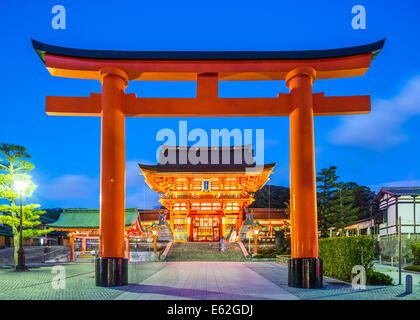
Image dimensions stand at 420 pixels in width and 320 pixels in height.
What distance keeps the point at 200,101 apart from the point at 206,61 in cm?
114

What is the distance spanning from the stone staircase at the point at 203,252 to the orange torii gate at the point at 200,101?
18265 millimetres

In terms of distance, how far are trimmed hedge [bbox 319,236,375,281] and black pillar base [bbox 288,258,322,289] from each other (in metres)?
2.31

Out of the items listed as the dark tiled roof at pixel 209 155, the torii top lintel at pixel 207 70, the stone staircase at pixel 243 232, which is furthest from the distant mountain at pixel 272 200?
the torii top lintel at pixel 207 70

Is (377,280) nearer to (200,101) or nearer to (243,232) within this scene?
(200,101)

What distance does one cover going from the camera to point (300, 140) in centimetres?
1084

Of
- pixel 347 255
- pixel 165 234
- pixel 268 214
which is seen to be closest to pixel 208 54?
pixel 347 255

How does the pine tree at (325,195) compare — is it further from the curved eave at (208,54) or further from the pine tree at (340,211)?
the curved eave at (208,54)

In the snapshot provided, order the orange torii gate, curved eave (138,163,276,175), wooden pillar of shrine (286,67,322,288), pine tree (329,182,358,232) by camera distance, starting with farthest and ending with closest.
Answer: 1. curved eave (138,163,276,175)
2. pine tree (329,182,358,232)
3. the orange torii gate
4. wooden pillar of shrine (286,67,322,288)

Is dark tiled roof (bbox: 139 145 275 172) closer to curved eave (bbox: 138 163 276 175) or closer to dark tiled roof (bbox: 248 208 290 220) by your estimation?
curved eave (bbox: 138 163 276 175)

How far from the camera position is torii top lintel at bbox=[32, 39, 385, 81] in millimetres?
11094

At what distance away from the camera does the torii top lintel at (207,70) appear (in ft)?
36.5

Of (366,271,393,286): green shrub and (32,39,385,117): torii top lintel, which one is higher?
(32,39,385,117): torii top lintel

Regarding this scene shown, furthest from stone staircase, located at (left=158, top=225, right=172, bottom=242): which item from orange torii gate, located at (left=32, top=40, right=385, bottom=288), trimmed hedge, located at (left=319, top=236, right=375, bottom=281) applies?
orange torii gate, located at (left=32, top=40, right=385, bottom=288)

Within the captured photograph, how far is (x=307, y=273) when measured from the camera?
33.6 ft
